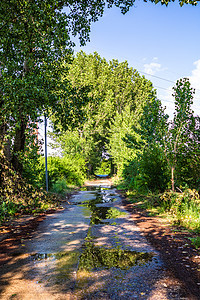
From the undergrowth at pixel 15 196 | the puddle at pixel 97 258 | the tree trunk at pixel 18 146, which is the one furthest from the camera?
the tree trunk at pixel 18 146

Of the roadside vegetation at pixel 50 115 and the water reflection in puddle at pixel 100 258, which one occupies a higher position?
the roadside vegetation at pixel 50 115

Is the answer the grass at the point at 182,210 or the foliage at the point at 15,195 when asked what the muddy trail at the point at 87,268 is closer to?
the grass at the point at 182,210

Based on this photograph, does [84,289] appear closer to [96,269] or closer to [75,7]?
[96,269]

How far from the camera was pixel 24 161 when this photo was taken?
948cm

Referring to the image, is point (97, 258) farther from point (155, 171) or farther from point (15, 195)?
point (155, 171)

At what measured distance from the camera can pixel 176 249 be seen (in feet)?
16.3

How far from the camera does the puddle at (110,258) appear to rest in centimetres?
412

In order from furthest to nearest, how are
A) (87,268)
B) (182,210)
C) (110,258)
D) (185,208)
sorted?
1. (182,210)
2. (185,208)
3. (110,258)
4. (87,268)

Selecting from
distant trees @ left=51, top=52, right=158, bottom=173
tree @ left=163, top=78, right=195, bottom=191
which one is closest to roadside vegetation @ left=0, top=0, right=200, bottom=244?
tree @ left=163, top=78, right=195, bottom=191

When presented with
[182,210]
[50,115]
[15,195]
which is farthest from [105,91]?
[182,210]

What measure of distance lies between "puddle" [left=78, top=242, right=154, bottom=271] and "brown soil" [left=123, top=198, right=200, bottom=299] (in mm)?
447

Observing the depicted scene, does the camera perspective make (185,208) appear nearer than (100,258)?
No

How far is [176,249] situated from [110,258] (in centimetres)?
148

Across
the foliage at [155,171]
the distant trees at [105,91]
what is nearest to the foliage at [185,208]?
the foliage at [155,171]
